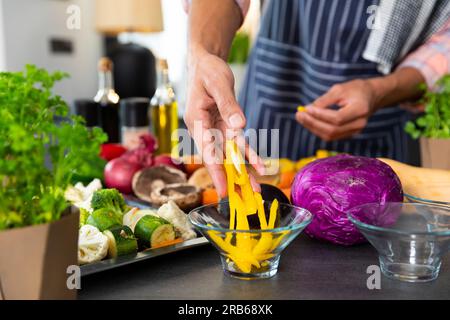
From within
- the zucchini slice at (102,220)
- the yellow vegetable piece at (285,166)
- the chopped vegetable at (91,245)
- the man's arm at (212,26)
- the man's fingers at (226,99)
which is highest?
the man's arm at (212,26)

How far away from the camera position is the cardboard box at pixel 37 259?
61 cm

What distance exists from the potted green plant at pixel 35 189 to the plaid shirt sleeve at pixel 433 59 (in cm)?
141

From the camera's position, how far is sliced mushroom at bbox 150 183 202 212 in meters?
1.22

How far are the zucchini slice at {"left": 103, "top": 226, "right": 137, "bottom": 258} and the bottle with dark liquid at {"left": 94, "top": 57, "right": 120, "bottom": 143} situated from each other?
3.86ft

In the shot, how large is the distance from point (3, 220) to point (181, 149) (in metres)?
1.22

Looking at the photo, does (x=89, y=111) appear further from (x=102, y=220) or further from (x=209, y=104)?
(x=102, y=220)

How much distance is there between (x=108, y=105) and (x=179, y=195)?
33.5 inches

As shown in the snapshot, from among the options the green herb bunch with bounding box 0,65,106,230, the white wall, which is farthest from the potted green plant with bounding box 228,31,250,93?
the green herb bunch with bounding box 0,65,106,230

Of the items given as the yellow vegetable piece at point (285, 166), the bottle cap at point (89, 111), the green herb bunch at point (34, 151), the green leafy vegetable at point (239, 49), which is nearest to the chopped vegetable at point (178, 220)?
the green herb bunch at point (34, 151)

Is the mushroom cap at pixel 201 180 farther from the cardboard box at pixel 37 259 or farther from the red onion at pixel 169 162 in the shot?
the cardboard box at pixel 37 259

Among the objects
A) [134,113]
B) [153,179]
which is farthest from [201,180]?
[134,113]

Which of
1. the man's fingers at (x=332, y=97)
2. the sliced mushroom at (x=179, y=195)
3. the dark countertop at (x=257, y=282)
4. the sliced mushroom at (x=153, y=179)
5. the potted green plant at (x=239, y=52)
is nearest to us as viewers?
the dark countertop at (x=257, y=282)

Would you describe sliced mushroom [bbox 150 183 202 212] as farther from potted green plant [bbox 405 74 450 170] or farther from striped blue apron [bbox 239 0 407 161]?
striped blue apron [bbox 239 0 407 161]

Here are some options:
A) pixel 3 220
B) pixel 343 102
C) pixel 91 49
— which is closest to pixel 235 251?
pixel 3 220
